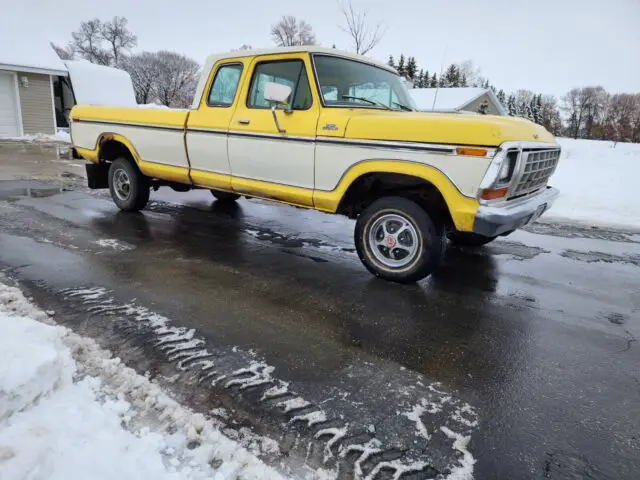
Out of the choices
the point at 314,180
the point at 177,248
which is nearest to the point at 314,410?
the point at 314,180

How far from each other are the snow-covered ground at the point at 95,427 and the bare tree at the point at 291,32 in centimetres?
4797

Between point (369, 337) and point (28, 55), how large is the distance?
24.5m

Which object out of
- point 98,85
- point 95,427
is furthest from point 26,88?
point 95,427

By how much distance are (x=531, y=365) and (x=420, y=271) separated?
4.36 ft

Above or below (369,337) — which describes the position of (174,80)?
above

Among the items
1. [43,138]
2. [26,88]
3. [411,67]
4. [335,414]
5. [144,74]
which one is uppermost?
[411,67]

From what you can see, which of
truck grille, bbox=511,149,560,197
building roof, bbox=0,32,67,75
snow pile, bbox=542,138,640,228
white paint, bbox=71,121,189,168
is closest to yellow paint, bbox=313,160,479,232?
truck grille, bbox=511,149,560,197

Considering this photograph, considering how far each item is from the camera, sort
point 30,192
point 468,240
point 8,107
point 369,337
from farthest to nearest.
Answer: point 8,107
point 30,192
point 468,240
point 369,337

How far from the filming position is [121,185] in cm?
662

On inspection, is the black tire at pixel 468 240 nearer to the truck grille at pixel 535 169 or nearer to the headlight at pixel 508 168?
the truck grille at pixel 535 169

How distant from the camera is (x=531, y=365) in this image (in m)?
2.90

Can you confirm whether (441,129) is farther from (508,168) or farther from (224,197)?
(224,197)

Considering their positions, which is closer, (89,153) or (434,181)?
(434,181)

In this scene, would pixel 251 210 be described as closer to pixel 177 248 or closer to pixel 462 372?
pixel 177 248
